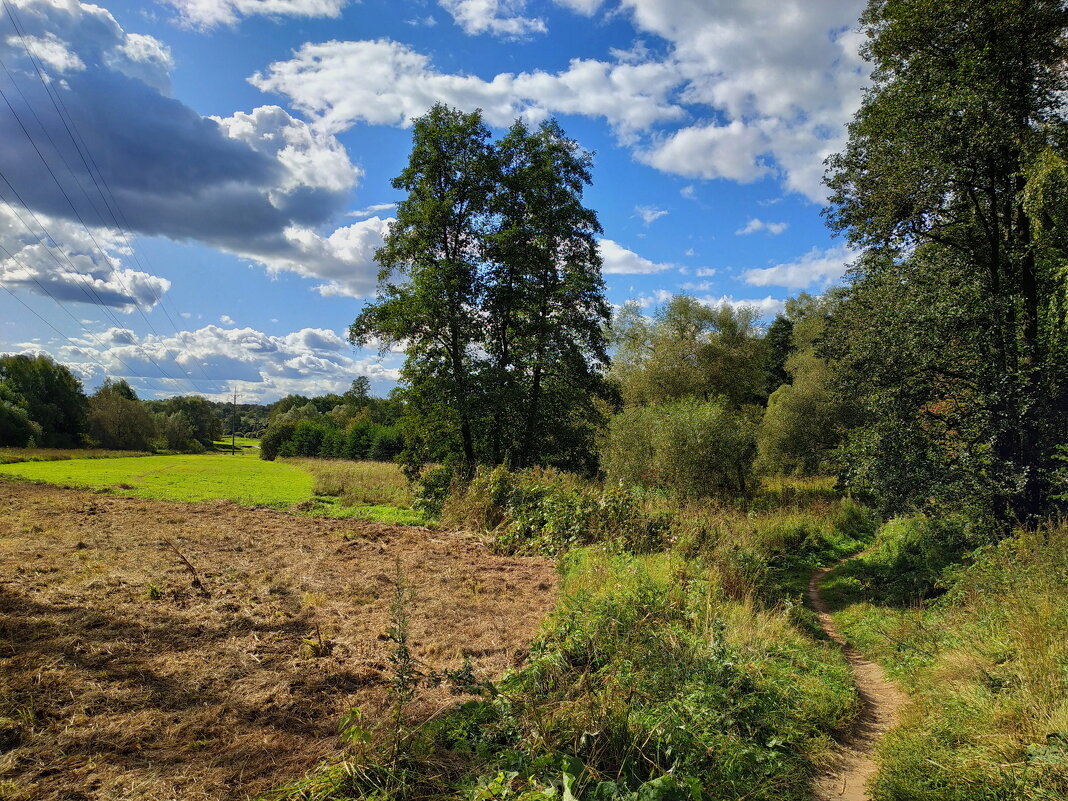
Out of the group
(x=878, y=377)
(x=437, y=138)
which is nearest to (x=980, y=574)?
(x=878, y=377)

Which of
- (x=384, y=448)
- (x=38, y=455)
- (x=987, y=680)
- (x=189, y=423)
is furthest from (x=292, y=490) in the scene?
(x=189, y=423)

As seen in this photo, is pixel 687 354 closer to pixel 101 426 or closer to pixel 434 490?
pixel 434 490

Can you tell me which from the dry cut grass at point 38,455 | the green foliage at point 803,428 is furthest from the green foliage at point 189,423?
the green foliage at point 803,428

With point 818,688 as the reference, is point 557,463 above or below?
above

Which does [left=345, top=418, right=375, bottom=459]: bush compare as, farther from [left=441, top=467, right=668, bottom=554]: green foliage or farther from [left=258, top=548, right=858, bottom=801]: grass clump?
[left=258, top=548, right=858, bottom=801]: grass clump

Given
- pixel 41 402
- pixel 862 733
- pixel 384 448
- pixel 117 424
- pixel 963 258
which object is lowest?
pixel 862 733

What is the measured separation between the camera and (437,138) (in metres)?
16.3

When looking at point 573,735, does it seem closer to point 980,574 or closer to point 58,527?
point 980,574

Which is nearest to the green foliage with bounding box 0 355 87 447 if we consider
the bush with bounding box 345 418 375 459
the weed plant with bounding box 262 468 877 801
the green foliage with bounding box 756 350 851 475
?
the bush with bounding box 345 418 375 459

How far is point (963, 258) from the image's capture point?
11148 millimetres

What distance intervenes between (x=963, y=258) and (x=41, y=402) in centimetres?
6822

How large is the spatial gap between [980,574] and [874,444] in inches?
181

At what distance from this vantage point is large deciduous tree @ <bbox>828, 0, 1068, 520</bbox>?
969 centimetres

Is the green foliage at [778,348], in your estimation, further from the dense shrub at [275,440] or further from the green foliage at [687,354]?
the dense shrub at [275,440]
